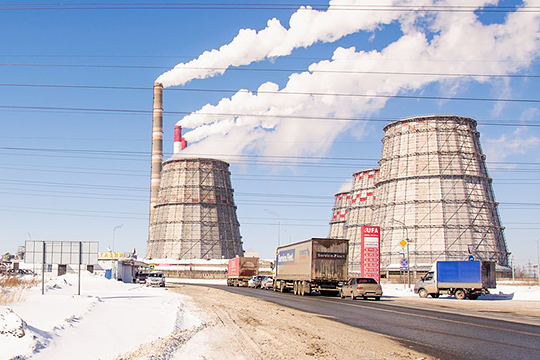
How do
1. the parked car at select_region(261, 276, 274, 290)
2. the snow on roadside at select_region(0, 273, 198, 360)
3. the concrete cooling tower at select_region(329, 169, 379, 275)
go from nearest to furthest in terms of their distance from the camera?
1. the snow on roadside at select_region(0, 273, 198, 360)
2. the parked car at select_region(261, 276, 274, 290)
3. the concrete cooling tower at select_region(329, 169, 379, 275)

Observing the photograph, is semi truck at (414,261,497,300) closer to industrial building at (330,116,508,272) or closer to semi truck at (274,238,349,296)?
semi truck at (274,238,349,296)

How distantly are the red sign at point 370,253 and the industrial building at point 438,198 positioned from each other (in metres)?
44.0

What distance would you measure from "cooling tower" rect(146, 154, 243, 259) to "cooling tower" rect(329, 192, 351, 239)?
121 ft

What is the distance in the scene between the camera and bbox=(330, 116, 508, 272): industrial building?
3835 inches

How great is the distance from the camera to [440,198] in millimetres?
98312

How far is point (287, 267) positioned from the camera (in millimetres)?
51000

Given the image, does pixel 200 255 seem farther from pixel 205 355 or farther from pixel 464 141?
pixel 205 355

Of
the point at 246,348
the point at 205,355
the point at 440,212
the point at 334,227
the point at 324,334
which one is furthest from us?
the point at 334,227

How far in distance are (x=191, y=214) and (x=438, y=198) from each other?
62052 millimetres

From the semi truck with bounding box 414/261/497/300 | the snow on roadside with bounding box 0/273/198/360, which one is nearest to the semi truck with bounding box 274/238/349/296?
the semi truck with bounding box 414/261/497/300

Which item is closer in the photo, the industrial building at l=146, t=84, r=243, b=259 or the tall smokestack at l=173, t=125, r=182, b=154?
the tall smokestack at l=173, t=125, r=182, b=154

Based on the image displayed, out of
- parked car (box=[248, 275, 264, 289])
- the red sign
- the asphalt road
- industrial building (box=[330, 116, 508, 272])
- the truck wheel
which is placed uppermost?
industrial building (box=[330, 116, 508, 272])

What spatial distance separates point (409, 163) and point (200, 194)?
180 ft

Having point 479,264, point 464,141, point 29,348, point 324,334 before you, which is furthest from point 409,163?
point 29,348
